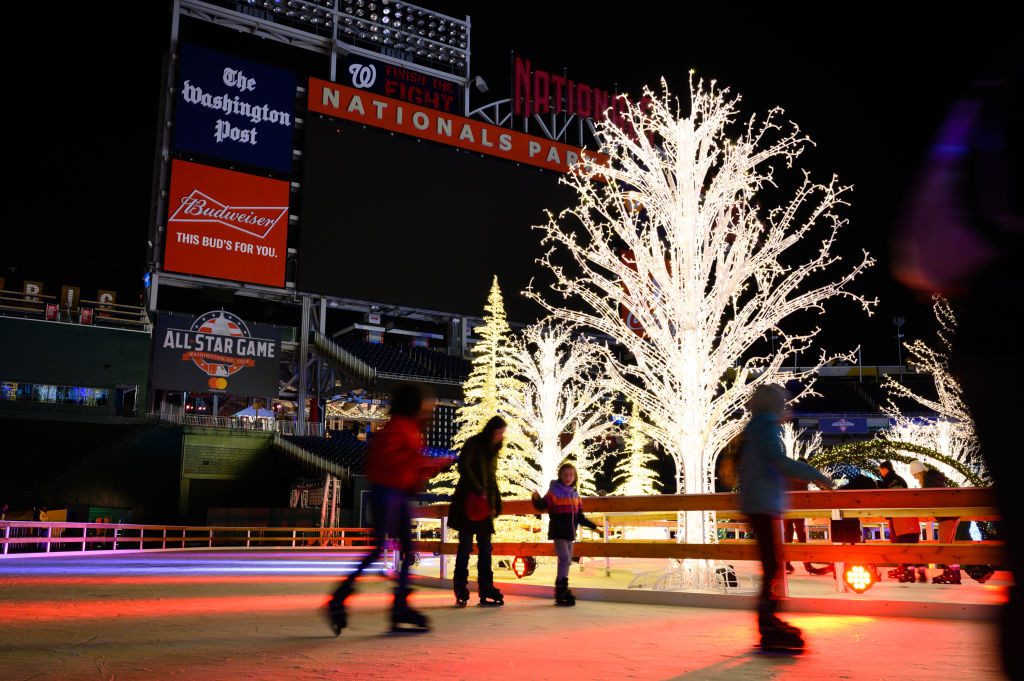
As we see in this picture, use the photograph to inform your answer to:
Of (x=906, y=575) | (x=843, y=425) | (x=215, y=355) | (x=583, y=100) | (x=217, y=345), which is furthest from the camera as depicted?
(x=843, y=425)

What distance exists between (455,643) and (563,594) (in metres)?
2.87

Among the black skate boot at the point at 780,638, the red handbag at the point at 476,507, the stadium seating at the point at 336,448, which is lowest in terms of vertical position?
the black skate boot at the point at 780,638

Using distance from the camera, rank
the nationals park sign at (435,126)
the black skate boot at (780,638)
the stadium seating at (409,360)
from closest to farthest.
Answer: the black skate boot at (780,638) < the stadium seating at (409,360) < the nationals park sign at (435,126)

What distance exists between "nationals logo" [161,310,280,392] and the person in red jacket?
38.8m

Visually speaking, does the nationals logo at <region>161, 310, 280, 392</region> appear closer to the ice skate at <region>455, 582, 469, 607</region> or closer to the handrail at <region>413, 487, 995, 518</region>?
the handrail at <region>413, 487, 995, 518</region>

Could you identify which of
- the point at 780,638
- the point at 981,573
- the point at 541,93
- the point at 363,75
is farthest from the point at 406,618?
the point at 541,93

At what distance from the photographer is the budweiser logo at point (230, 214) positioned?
143ft

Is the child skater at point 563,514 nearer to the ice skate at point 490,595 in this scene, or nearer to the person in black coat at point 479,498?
the ice skate at point 490,595

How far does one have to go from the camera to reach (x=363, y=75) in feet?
173

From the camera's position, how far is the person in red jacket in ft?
18.6

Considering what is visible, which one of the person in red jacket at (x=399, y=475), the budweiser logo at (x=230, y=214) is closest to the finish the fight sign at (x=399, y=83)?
the budweiser logo at (x=230, y=214)

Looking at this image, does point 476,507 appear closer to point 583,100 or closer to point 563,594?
point 563,594

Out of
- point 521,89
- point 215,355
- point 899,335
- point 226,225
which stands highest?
point 521,89

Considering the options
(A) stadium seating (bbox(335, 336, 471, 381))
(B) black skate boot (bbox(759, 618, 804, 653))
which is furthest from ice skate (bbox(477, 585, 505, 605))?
(A) stadium seating (bbox(335, 336, 471, 381))
